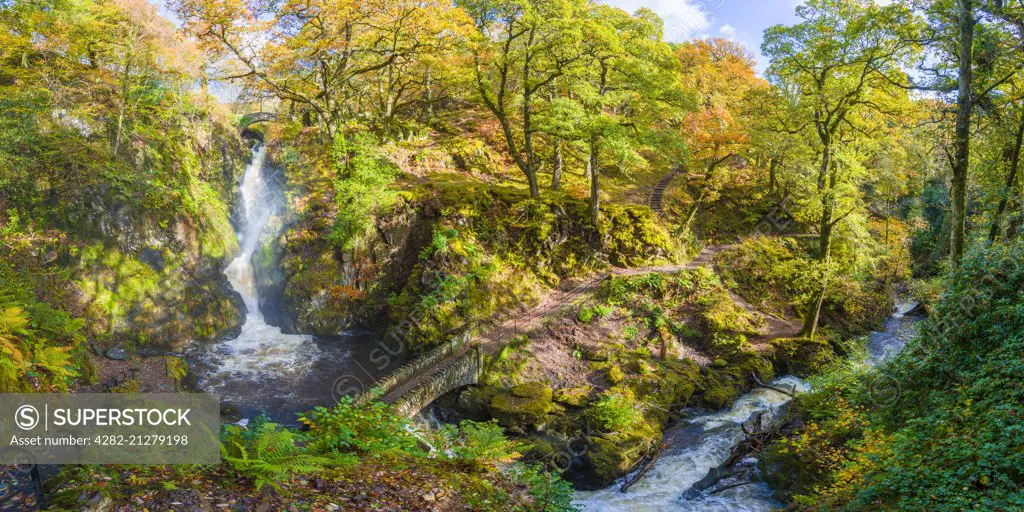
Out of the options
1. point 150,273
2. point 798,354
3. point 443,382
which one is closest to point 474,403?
point 443,382

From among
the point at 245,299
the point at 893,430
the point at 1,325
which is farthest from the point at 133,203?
the point at 893,430

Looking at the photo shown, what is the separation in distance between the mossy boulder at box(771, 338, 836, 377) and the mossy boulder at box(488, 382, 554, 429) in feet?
28.9

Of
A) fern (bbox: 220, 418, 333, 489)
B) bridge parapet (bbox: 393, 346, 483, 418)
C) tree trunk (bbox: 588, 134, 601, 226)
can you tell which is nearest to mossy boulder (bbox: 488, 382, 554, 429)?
bridge parapet (bbox: 393, 346, 483, 418)

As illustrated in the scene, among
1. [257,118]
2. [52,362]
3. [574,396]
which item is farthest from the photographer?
[257,118]

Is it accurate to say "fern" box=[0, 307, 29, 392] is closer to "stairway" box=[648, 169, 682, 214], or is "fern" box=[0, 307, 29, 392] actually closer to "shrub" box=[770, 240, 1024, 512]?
"shrub" box=[770, 240, 1024, 512]

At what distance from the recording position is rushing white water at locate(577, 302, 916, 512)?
10.1 meters

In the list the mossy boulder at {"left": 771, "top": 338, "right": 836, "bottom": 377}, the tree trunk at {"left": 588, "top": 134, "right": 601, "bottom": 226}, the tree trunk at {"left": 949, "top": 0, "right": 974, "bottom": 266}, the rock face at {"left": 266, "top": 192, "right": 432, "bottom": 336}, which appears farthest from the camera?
the tree trunk at {"left": 588, "top": 134, "right": 601, "bottom": 226}

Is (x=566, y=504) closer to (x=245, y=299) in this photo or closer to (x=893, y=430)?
(x=893, y=430)

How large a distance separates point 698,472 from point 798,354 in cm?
802

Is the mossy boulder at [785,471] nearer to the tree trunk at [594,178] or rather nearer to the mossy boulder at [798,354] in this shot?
the mossy boulder at [798,354]

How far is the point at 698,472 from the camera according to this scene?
11.4 m

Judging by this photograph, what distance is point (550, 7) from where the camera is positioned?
16547 mm

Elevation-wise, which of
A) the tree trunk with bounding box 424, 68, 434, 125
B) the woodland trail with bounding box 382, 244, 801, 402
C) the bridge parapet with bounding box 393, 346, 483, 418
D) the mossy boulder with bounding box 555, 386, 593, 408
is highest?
the tree trunk with bounding box 424, 68, 434, 125

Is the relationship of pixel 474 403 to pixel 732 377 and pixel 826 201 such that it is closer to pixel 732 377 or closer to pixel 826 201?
pixel 732 377
